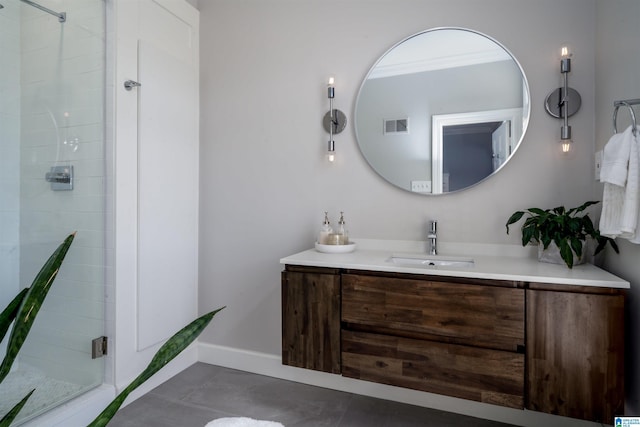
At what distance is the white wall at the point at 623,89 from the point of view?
1400mm

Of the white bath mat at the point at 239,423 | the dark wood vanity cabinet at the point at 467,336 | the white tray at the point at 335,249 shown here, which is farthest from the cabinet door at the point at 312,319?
the white bath mat at the point at 239,423

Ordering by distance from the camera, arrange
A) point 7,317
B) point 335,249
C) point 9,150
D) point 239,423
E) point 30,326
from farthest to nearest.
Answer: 1. point 335,249
2. point 9,150
3. point 239,423
4. point 7,317
5. point 30,326

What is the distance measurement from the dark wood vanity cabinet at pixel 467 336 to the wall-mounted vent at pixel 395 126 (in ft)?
2.93

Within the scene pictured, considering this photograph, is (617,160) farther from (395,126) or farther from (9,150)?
(9,150)

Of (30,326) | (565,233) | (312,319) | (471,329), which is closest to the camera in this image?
(30,326)

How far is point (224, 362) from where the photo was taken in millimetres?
2459

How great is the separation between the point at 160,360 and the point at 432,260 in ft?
4.80

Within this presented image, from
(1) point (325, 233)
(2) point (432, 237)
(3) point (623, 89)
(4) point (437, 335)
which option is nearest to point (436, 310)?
(4) point (437, 335)

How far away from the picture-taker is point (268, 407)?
6.35 ft

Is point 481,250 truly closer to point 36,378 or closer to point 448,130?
point 448,130

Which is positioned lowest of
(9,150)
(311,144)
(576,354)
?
(576,354)

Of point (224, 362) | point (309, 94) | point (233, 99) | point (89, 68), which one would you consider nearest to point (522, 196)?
point (309, 94)

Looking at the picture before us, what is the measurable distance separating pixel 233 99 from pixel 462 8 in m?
1.49

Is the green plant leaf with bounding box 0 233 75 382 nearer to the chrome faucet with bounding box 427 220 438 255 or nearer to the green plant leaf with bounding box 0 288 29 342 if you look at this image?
the green plant leaf with bounding box 0 288 29 342
